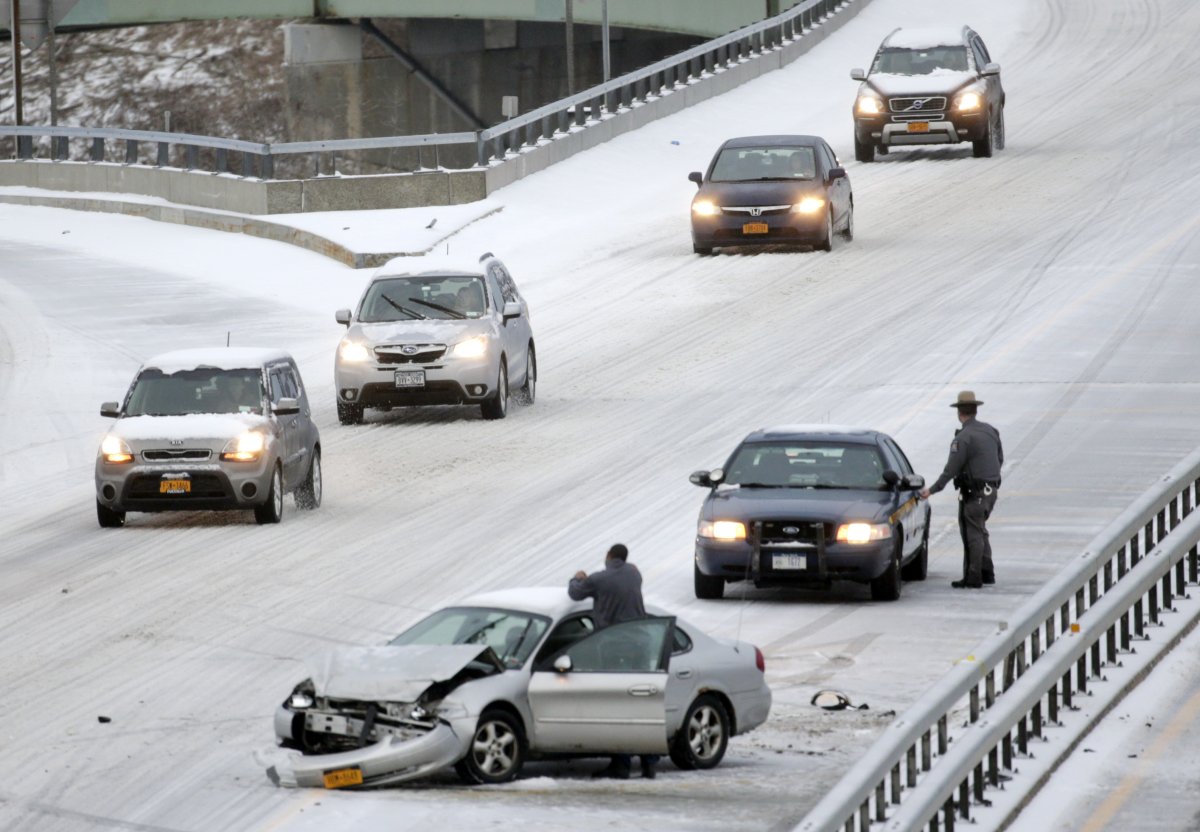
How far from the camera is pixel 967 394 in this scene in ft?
62.2

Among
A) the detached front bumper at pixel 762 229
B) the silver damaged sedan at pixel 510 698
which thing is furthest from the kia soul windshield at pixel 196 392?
the detached front bumper at pixel 762 229

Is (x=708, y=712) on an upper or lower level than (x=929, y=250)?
lower

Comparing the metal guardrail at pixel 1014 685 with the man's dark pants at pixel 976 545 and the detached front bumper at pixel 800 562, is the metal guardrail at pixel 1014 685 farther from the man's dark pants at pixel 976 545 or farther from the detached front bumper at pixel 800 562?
the detached front bumper at pixel 800 562

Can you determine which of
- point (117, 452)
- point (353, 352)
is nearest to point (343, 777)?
point (117, 452)

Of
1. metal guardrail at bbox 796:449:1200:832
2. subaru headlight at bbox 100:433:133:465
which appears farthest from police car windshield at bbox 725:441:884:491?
subaru headlight at bbox 100:433:133:465

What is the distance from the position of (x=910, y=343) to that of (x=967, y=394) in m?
11.1

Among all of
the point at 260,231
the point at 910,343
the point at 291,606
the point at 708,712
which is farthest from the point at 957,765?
the point at 260,231

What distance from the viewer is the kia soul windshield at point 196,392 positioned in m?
22.3

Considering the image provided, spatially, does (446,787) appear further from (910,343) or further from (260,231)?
(260,231)

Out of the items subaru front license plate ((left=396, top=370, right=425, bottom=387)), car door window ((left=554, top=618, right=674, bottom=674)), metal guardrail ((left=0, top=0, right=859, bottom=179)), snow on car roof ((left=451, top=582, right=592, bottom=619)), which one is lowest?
car door window ((left=554, top=618, right=674, bottom=674))

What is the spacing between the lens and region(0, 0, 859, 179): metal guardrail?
44.3 metres

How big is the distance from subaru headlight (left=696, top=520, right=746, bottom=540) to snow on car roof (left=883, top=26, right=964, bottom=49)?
26.4 meters

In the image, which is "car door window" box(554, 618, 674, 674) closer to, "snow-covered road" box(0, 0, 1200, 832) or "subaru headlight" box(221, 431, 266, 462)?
"snow-covered road" box(0, 0, 1200, 832)

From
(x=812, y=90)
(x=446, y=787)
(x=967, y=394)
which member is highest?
(x=812, y=90)
